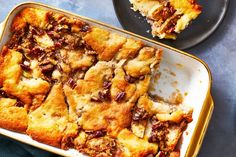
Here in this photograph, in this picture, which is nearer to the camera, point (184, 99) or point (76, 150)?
point (76, 150)

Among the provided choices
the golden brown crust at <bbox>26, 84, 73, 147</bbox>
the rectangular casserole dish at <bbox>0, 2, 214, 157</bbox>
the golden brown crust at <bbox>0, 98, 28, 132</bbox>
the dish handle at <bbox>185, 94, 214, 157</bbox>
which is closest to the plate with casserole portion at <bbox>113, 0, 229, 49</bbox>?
the rectangular casserole dish at <bbox>0, 2, 214, 157</bbox>

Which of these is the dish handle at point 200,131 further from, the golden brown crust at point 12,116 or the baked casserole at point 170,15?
the golden brown crust at point 12,116

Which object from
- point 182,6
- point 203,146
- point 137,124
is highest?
point 182,6

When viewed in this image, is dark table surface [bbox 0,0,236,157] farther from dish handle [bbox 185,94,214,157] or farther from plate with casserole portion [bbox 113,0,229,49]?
dish handle [bbox 185,94,214,157]

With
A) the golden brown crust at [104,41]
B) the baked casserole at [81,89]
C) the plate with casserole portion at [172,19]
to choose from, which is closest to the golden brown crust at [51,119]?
the baked casserole at [81,89]

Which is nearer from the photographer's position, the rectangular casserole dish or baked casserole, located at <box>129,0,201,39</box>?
the rectangular casserole dish

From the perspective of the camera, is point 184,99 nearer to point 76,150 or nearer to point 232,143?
point 232,143

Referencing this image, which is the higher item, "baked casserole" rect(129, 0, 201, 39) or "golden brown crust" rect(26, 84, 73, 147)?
"baked casserole" rect(129, 0, 201, 39)

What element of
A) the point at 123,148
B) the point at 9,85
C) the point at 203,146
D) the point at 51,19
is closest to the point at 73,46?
the point at 51,19
